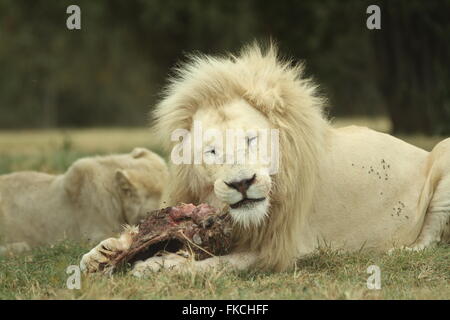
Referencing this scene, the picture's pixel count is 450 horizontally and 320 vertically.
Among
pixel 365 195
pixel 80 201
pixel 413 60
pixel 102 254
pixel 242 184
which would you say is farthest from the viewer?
pixel 413 60

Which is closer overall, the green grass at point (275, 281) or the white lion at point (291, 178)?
the green grass at point (275, 281)

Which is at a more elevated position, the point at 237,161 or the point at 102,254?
the point at 237,161

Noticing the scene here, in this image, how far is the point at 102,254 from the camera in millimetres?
4586

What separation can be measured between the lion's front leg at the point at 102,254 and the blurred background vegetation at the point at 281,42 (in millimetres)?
2611

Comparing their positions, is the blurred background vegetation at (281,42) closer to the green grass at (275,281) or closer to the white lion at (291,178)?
the white lion at (291,178)

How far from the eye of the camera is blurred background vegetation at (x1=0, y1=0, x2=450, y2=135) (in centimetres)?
1252

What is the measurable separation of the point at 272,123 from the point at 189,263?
38.6 inches

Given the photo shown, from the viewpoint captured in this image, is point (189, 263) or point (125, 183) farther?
point (125, 183)

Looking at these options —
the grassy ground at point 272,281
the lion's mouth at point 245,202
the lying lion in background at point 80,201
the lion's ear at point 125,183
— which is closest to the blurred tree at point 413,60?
the lying lion in background at point 80,201

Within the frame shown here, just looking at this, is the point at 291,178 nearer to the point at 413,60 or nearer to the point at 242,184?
the point at 242,184

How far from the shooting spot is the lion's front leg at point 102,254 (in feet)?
14.9

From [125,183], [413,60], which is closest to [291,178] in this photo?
[125,183]
